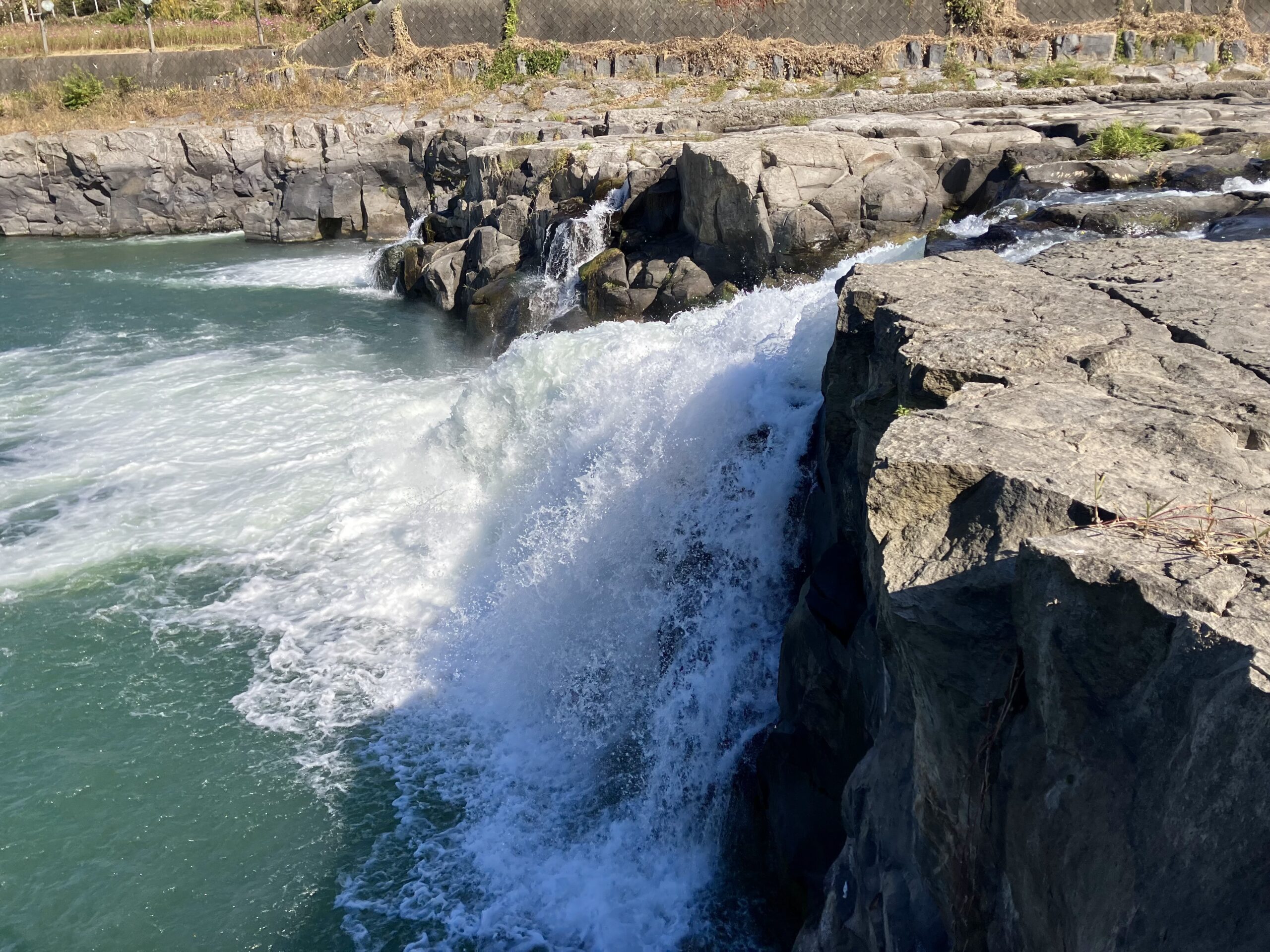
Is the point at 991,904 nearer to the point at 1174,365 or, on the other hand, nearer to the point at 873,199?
the point at 1174,365

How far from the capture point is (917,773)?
300 cm

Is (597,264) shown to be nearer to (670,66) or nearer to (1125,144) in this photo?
(1125,144)

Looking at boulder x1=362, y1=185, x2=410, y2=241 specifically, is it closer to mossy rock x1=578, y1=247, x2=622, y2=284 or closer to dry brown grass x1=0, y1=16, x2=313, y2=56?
mossy rock x1=578, y1=247, x2=622, y2=284

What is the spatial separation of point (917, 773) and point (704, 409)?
379 centimetres

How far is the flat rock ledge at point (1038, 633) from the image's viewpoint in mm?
2002

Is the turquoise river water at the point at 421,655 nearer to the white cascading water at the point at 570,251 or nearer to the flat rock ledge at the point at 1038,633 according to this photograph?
the flat rock ledge at the point at 1038,633

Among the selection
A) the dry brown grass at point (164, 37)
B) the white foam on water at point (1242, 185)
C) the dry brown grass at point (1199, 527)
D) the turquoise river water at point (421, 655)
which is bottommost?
the turquoise river water at point (421, 655)

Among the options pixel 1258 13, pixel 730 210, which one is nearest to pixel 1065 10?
pixel 1258 13

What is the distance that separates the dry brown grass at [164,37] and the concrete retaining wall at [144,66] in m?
1.14

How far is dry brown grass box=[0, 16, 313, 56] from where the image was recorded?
2747cm

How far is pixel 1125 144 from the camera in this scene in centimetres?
997

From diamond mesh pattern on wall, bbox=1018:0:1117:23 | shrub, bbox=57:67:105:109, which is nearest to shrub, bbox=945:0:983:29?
diamond mesh pattern on wall, bbox=1018:0:1117:23

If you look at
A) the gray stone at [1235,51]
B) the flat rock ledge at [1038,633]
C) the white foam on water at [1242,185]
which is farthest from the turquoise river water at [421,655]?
the gray stone at [1235,51]

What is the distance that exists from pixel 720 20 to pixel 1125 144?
14.4 metres
